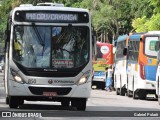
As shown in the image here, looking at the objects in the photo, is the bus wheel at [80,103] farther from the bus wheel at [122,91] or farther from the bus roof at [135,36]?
the bus wheel at [122,91]

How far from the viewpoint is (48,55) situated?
925 inches

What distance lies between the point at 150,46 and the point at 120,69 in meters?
7.43

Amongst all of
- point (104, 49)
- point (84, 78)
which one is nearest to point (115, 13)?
point (104, 49)

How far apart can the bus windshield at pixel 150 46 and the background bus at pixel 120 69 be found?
4.56m

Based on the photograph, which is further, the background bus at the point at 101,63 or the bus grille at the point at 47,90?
the background bus at the point at 101,63

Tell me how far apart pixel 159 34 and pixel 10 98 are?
13.9m

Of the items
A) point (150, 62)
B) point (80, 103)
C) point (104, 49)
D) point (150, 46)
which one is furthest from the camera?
point (104, 49)

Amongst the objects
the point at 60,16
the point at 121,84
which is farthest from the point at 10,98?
the point at 121,84

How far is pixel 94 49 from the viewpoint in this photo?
79.3 feet

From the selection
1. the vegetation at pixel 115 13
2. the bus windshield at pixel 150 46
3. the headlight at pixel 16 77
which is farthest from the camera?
the vegetation at pixel 115 13

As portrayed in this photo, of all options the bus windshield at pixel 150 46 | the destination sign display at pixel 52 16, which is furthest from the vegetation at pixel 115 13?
the destination sign display at pixel 52 16

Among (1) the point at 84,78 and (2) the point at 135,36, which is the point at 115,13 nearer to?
(2) the point at 135,36

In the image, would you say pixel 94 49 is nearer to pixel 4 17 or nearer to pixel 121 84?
pixel 121 84

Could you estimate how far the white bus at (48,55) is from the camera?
911 inches
